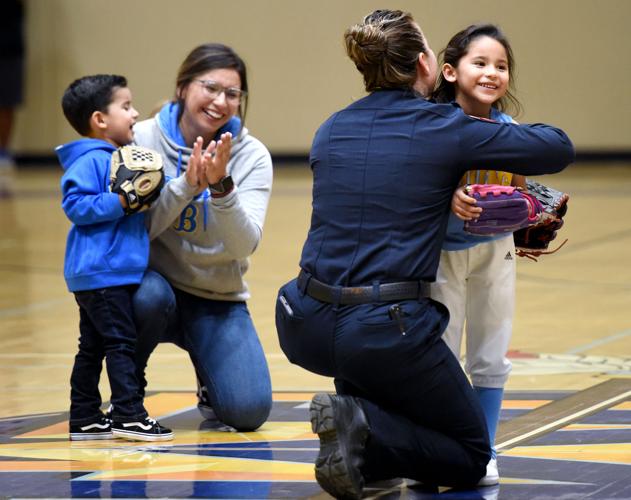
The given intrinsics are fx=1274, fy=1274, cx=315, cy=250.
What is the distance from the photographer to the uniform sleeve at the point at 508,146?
115 inches

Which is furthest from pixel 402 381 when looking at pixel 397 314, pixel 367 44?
pixel 367 44

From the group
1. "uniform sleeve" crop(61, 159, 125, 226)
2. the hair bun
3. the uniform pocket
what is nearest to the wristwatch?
"uniform sleeve" crop(61, 159, 125, 226)

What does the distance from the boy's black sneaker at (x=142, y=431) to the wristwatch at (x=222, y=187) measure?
69 cm

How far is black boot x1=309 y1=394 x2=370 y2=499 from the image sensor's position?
287 centimetres

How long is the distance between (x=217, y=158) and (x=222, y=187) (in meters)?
0.14

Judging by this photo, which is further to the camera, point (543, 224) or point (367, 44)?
point (543, 224)

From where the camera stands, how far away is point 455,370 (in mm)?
2979

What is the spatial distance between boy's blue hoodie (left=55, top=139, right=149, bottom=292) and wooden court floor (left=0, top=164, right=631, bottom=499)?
1.62 feet

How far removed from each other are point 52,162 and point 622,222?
784 centimetres

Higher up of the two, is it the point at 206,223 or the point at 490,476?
the point at 206,223

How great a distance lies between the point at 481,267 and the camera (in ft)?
10.4

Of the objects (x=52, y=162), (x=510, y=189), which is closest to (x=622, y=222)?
(x=510, y=189)

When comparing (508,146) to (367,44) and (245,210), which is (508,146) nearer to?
(367,44)

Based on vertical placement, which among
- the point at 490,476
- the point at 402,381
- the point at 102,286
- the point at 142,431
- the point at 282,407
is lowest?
the point at 282,407
